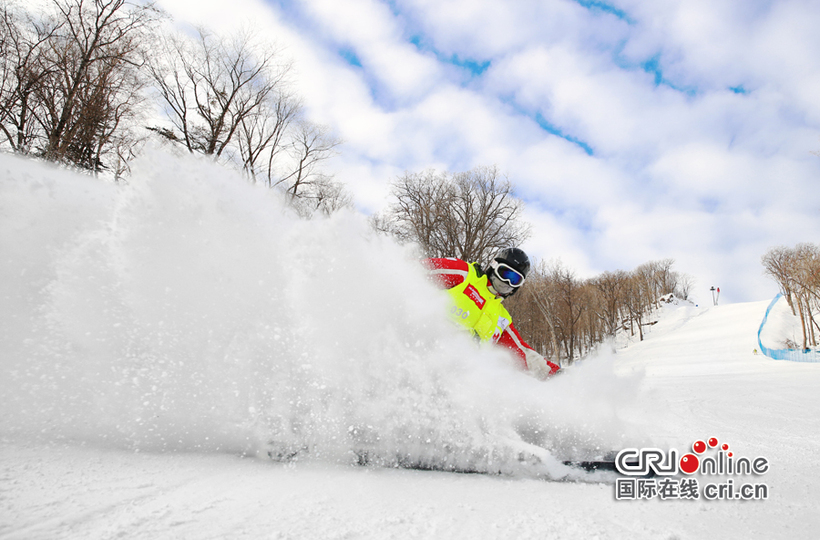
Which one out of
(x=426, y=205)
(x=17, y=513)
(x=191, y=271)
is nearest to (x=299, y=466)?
(x=17, y=513)

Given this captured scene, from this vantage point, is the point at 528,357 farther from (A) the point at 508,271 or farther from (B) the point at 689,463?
(B) the point at 689,463

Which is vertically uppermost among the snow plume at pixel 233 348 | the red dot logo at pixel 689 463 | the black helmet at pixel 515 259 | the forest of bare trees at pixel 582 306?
the forest of bare trees at pixel 582 306

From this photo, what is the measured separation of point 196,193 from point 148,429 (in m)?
1.41

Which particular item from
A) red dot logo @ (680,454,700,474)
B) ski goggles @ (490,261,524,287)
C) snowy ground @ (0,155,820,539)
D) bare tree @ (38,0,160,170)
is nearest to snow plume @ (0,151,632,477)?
snowy ground @ (0,155,820,539)

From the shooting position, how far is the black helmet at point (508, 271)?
3.80m

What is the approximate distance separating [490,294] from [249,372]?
247 centimetres

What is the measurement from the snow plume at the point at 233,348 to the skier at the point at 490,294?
1.08 meters

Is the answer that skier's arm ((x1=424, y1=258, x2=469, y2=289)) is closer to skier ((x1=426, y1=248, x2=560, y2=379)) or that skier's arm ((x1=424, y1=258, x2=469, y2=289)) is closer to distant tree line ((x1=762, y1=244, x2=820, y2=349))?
skier ((x1=426, y1=248, x2=560, y2=379))

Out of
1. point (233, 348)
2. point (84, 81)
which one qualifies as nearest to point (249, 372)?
point (233, 348)

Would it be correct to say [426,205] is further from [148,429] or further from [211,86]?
[148,429]

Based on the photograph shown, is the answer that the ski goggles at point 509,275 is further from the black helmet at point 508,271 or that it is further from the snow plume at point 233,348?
the snow plume at point 233,348

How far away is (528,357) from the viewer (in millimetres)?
3795

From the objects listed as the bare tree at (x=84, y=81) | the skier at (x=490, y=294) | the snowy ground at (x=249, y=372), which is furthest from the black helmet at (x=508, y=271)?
the bare tree at (x=84, y=81)

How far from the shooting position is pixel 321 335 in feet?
7.30
